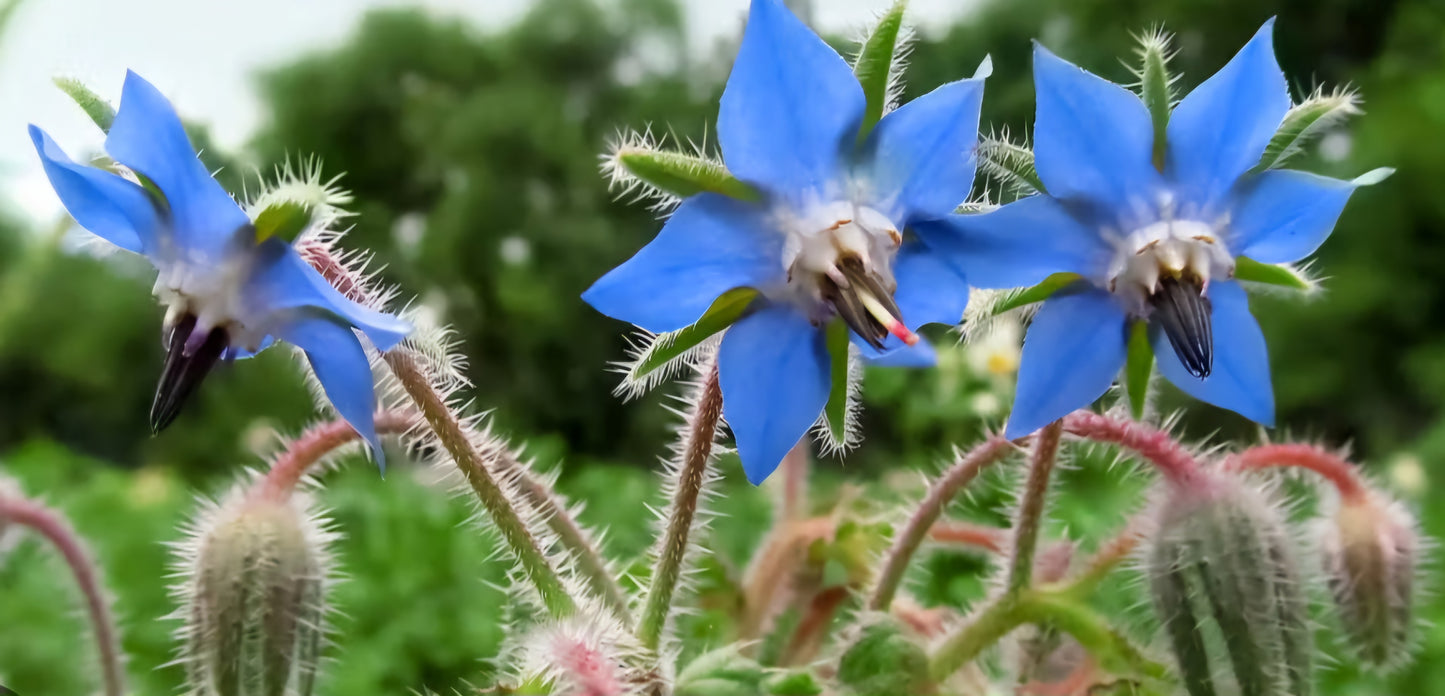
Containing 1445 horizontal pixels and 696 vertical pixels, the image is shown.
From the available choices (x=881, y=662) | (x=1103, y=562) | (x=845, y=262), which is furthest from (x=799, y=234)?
(x=1103, y=562)

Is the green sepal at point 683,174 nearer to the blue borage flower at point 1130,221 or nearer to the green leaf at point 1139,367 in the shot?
the blue borage flower at point 1130,221

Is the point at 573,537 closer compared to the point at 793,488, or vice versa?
the point at 573,537

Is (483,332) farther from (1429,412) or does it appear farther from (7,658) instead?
(1429,412)

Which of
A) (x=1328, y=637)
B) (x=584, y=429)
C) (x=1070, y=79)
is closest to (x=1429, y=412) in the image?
(x=1328, y=637)

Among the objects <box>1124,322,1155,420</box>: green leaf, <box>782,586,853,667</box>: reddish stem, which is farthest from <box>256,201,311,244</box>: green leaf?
<box>782,586,853,667</box>: reddish stem

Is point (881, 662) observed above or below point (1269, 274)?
below

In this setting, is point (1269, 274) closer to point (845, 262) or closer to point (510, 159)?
point (845, 262)
